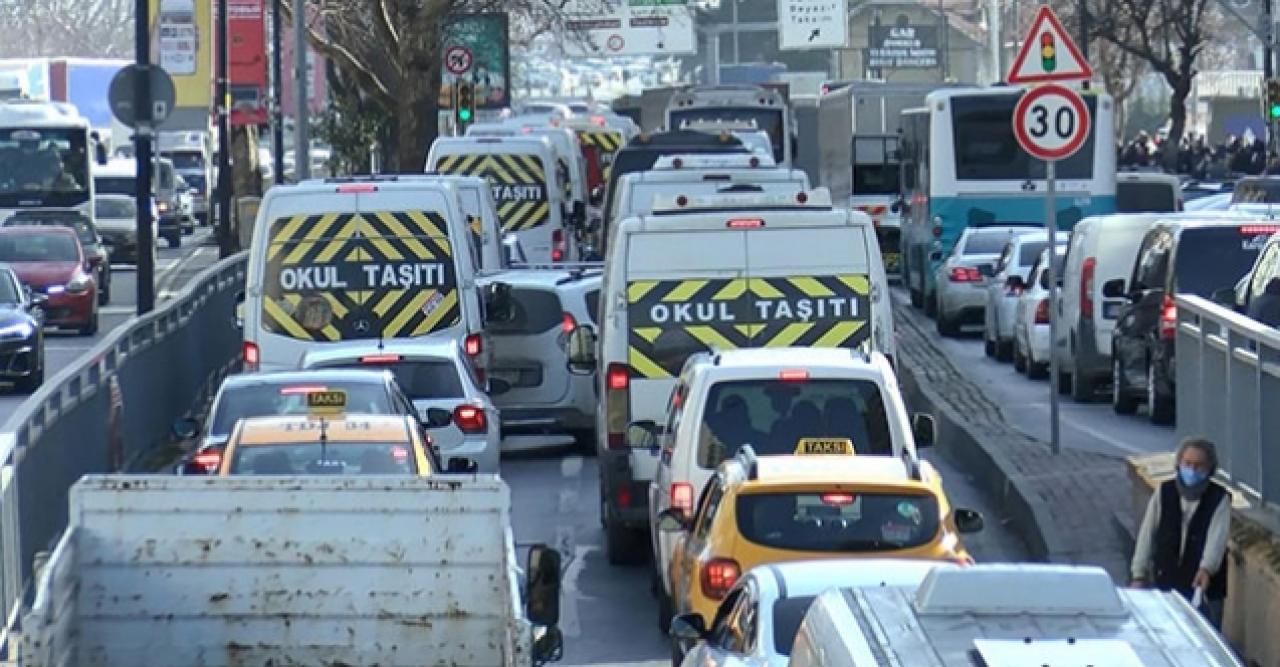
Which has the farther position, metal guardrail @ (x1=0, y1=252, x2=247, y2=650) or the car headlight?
the car headlight

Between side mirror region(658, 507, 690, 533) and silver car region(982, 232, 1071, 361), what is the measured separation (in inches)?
714

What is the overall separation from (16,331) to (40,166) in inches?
816

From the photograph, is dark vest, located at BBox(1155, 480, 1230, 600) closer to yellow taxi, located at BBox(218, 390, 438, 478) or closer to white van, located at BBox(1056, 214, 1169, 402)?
yellow taxi, located at BBox(218, 390, 438, 478)

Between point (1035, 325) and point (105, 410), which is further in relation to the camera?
point (1035, 325)

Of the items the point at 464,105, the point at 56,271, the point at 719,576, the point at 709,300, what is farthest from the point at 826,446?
the point at 464,105

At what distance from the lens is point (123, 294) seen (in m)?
50.3

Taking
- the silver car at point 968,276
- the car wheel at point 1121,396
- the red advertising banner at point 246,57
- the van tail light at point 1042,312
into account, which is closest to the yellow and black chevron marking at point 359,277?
the car wheel at point 1121,396

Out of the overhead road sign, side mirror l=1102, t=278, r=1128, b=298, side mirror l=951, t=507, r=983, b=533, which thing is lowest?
side mirror l=951, t=507, r=983, b=533

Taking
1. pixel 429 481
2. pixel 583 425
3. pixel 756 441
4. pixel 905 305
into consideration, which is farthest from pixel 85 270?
pixel 429 481

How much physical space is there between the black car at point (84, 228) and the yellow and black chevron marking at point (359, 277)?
21.3 m

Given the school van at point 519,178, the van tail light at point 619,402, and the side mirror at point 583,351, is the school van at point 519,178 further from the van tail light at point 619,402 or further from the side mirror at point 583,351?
the van tail light at point 619,402

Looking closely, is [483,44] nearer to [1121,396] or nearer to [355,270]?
[1121,396]

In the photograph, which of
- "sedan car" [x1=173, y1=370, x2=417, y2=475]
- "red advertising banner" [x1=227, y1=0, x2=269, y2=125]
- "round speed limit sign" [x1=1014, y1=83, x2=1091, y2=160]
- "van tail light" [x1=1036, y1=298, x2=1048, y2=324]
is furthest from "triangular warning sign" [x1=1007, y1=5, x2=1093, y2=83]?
"red advertising banner" [x1=227, y1=0, x2=269, y2=125]

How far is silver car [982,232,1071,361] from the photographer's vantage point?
32.6 m
